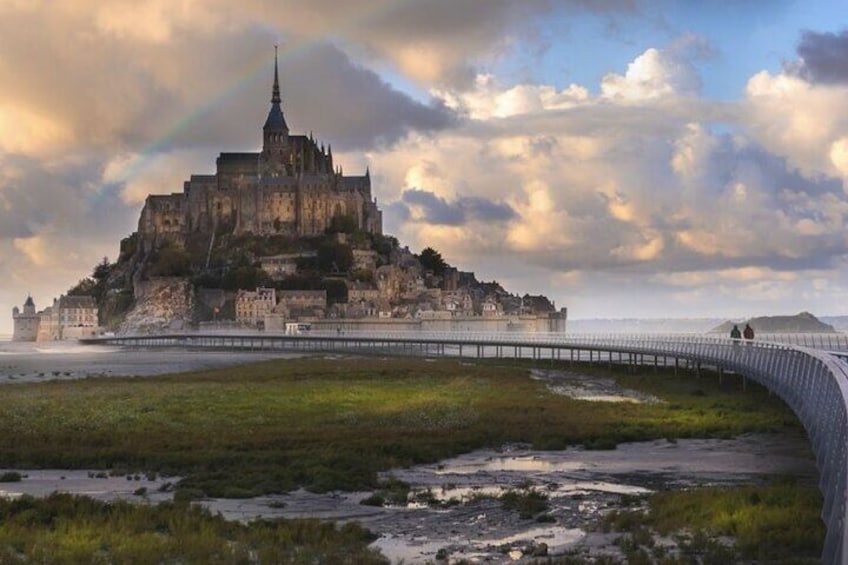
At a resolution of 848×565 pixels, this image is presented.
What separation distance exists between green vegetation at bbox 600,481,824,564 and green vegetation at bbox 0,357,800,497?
6.62 meters

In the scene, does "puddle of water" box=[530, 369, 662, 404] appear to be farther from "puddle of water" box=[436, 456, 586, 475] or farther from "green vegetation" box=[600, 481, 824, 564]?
"green vegetation" box=[600, 481, 824, 564]

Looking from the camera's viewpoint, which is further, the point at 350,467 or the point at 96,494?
the point at 350,467

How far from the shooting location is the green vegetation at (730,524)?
15141mm

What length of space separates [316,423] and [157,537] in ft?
59.1

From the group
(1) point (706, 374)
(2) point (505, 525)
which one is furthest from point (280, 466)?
(1) point (706, 374)

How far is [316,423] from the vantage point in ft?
113

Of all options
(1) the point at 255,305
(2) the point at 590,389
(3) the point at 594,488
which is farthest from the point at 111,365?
(1) the point at 255,305

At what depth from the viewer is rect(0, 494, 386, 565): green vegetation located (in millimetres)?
15117

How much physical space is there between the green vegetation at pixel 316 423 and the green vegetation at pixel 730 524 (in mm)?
6621

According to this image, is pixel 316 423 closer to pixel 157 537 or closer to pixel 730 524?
pixel 157 537

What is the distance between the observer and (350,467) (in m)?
24.0

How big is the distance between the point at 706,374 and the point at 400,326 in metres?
125

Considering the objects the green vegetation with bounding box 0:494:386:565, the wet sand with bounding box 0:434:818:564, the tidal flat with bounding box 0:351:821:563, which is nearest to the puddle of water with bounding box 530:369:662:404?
the tidal flat with bounding box 0:351:821:563

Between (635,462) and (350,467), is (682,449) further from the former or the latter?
(350,467)
